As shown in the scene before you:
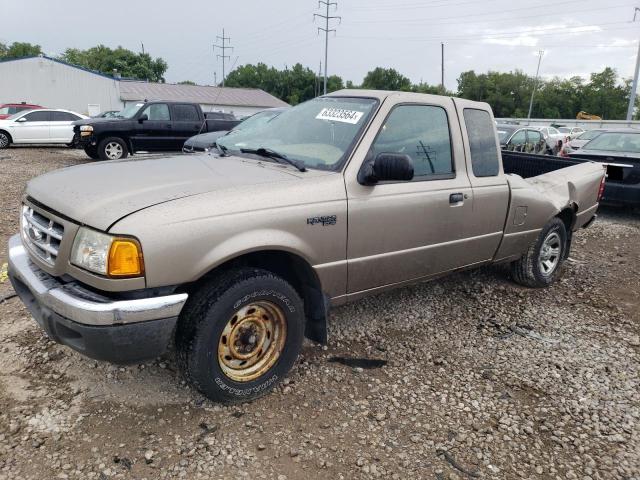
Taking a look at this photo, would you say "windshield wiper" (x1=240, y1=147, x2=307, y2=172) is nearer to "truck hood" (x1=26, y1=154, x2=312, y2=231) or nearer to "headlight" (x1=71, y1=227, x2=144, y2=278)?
"truck hood" (x1=26, y1=154, x2=312, y2=231)

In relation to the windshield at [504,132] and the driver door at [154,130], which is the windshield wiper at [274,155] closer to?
the windshield at [504,132]

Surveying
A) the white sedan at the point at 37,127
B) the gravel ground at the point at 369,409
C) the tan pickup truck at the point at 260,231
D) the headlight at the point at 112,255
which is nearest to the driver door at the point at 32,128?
the white sedan at the point at 37,127

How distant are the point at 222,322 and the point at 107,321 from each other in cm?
58

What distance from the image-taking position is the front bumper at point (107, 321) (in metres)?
2.30

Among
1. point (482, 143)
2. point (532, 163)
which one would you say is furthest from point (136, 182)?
point (532, 163)

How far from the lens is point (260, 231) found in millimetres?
2662

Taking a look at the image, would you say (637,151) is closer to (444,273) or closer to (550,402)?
(444,273)

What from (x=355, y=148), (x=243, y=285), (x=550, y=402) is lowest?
(x=550, y=402)

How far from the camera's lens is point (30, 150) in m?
16.3

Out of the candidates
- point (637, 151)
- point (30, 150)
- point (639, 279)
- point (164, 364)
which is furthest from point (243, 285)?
point (30, 150)

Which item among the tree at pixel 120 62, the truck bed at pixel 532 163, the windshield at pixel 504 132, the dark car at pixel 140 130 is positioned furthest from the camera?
the tree at pixel 120 62

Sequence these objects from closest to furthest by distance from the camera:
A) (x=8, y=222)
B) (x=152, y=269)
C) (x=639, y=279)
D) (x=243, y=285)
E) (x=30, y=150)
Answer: (x=152, y=269)
(x=243, y=285)
(x=639, y=279)
(x=8, y=222)
(x=30, y=150)

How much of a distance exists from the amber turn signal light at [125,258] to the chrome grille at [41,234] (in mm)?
419

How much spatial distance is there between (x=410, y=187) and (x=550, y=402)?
1.64m
